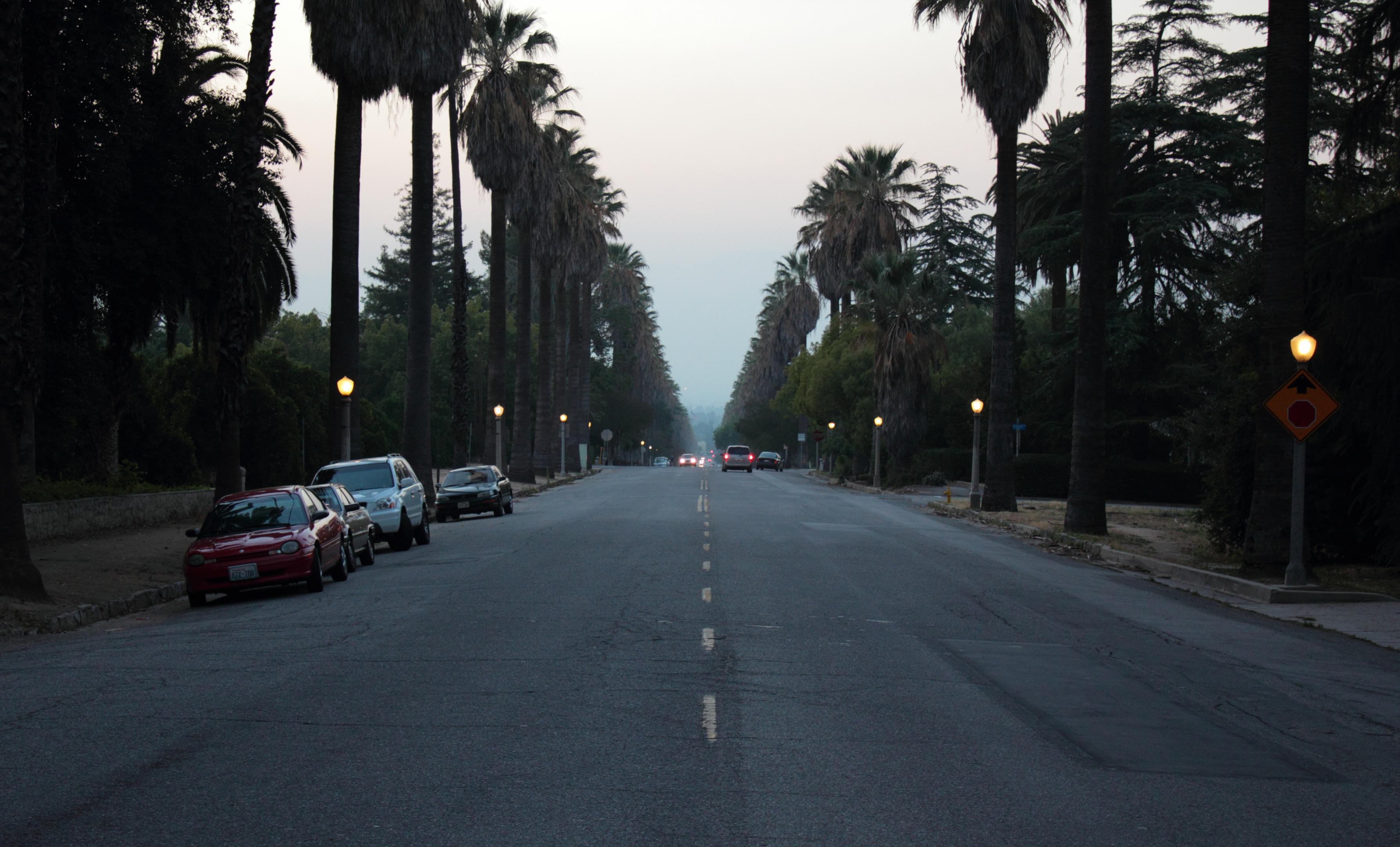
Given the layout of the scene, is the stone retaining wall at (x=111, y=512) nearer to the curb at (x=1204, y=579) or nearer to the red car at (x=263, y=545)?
the red car at (x=263, y=545)

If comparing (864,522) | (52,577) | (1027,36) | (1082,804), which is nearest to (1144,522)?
(864,522)

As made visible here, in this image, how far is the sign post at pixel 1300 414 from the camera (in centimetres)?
1734

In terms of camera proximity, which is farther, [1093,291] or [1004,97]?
[1004,97]

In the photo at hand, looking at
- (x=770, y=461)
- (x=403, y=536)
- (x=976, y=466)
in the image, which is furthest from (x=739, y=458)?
(x=403, y=536)

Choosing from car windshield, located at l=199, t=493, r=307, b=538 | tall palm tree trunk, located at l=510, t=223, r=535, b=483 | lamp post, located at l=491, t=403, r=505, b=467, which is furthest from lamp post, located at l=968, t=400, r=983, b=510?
car windshield, located at l=199, t=493, r=307, b=538

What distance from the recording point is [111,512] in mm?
24984

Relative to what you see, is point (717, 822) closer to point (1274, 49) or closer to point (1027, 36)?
point (1274, 49)

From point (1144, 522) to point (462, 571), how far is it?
2147 cm

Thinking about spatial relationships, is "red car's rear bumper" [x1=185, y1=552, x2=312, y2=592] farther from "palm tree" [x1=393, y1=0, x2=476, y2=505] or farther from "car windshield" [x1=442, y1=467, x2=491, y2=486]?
"palm tree" [x1=393, y1=0, x2=476, y2=505]

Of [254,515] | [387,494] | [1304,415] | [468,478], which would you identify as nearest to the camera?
[1304,415]

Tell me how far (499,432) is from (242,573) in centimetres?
3403

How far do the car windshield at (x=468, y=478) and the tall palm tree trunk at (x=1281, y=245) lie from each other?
21551 mm

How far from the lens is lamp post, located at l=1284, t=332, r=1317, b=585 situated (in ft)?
57.0

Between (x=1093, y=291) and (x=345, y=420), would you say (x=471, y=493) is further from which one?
(x=1093, y=291)
